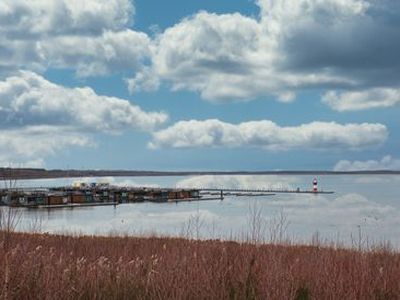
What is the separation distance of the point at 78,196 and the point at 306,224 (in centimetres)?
4990

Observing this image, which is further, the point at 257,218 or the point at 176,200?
the point at 176,200

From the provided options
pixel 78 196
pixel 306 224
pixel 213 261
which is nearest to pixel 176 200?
pixel 78 196

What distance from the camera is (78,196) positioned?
9325 cm

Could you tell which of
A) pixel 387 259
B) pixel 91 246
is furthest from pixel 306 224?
pixel 387 259

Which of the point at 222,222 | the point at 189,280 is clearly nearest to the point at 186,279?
the point at 189,280

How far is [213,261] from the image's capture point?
9125 mm

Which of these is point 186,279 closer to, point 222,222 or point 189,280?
point 189,280

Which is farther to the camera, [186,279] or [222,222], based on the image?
[222,222]

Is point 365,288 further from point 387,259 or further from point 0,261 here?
point 0,261

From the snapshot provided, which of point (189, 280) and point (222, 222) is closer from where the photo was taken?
point (189, 280)

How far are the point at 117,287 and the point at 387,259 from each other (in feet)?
18.8

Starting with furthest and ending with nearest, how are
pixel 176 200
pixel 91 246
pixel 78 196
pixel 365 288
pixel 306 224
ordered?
pixel 176 200 → pixel 78 196 → pixel 306 224 → pixel 91 246 → pixel 365 288

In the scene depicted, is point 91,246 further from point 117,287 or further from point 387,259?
→ point 117,287

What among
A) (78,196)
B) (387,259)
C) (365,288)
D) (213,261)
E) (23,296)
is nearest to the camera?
(23,296)
